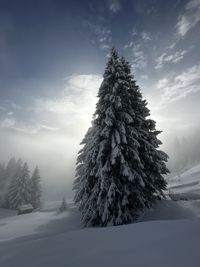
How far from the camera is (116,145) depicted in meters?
15.0

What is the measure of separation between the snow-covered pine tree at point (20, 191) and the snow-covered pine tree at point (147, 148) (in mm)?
44733

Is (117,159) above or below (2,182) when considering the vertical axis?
below

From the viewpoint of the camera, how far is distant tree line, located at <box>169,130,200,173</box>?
336ft

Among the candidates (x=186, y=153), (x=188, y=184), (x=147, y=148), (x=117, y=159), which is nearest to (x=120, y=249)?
(x=117, y=159)

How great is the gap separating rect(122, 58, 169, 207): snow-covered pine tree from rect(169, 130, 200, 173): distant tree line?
88694 millimetres

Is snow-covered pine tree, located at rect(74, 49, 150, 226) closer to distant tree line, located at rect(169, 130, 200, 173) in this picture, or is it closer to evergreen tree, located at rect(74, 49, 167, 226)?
evergreen tree, located at rect(74, 49, 167, 226)

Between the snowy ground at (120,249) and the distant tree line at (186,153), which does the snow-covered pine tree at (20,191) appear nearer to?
the snowy ground at (120,249)

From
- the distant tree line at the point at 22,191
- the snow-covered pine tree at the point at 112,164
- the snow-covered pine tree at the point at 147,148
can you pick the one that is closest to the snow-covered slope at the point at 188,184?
the snow-covered pine tree at the point at 147,148

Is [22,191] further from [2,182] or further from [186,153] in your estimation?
[186,153]

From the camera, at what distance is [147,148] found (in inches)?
656

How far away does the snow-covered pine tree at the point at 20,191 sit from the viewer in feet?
174

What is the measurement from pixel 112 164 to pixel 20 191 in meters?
46.3

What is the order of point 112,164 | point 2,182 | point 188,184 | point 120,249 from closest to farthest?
point 120,249 → point 112,164 → point 188,184 → point 2,182

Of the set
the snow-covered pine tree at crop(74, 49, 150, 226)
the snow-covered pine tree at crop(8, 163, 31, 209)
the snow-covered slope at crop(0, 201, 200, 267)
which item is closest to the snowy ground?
the snow-covered slope at crop(0, 201, 200, 267)
